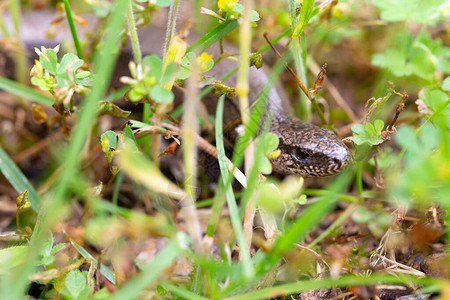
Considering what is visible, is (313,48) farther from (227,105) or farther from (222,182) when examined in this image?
(222,182)

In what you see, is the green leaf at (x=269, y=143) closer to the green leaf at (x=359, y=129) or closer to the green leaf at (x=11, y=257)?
the green leaf at (x=359, y=129)

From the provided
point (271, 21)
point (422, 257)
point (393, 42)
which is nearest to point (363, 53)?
point (393, 42)

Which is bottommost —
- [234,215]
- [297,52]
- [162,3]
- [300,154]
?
[300,154]

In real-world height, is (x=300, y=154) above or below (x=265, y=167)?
below

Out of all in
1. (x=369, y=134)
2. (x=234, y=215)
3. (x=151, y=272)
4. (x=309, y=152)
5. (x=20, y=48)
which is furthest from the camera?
(x=20, y=48)

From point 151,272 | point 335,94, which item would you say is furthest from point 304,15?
point 151,272

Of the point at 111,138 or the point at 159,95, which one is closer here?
the point at 159,95

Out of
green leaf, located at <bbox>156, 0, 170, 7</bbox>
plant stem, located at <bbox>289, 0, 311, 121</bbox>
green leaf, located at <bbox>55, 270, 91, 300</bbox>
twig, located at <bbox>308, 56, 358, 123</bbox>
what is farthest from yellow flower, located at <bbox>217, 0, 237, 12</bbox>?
twig, located at <bbox>308, 56, 358, 123</bbox>

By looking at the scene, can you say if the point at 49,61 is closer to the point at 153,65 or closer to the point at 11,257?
the point at 153,65

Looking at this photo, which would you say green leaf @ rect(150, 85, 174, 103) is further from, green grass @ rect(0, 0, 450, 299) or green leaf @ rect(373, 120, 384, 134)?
green leaf @ rect(373, 120, 384, 134)
